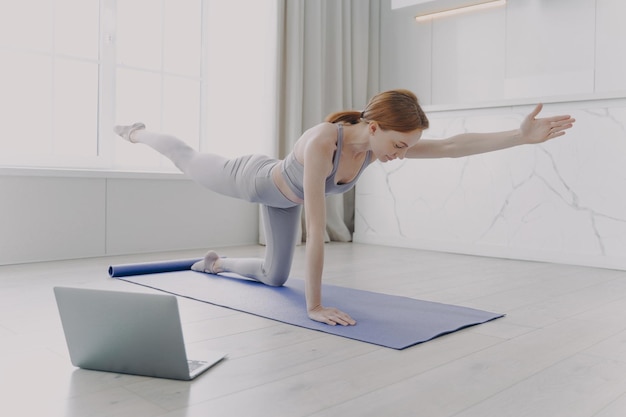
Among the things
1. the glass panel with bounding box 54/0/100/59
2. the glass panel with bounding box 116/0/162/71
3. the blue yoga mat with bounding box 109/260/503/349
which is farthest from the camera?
the glass panel with bounding box 116/0/162/71

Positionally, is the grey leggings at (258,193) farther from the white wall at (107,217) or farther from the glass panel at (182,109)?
the glass panel at (182,109)

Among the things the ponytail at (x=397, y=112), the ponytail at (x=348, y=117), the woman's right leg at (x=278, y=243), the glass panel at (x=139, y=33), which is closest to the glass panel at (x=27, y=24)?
the glass panel at (x=139, y=33)

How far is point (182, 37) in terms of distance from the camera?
4129mm

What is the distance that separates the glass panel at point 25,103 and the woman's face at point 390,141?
2.33m

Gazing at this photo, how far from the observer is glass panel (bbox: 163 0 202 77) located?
4047 millimetres

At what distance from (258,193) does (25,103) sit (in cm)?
190

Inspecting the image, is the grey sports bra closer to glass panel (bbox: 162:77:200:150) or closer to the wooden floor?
the wooden floor

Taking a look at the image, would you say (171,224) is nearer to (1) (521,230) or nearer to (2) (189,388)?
(1) (521,230)

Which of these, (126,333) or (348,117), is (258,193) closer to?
(348,117)

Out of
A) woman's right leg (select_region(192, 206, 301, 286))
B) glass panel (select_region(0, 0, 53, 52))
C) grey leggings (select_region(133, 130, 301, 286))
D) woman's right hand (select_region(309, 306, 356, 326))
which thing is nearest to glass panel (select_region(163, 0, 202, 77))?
glass panel (select_region(0, 0, 53, 52))

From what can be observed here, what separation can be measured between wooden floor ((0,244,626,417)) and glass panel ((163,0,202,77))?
210 centimetres

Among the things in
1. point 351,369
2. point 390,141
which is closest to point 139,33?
point 390,141

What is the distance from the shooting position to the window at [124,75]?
11.2 feet

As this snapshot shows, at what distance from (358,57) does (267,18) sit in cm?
92
